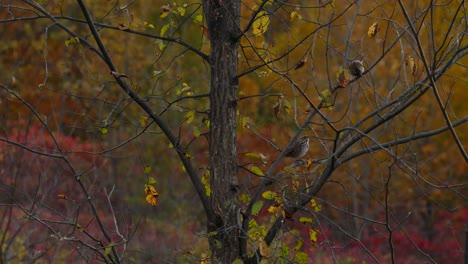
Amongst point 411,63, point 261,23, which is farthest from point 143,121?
point 411,63

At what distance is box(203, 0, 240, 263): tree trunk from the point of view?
3426mm

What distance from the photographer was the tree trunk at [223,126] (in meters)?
3.43

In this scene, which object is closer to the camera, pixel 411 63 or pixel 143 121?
pixel 411 63

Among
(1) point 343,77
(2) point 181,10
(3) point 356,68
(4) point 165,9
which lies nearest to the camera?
(1) point 343,77

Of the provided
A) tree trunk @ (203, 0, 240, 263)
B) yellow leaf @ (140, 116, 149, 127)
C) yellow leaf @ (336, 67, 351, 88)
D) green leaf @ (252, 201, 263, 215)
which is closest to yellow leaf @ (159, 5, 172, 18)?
tree trunk @ (203, 0, 240, 263)

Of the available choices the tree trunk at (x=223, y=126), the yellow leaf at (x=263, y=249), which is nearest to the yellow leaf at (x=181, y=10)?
the tree trunk at (x=223, y=126)

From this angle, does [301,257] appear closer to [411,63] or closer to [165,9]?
[411,63]

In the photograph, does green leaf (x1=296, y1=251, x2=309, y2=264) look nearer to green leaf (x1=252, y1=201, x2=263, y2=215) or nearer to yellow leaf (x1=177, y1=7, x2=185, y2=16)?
green leaf (x1=252, y1=201, x2=263, y2=215)

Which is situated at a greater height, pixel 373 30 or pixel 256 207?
pixel 373 30

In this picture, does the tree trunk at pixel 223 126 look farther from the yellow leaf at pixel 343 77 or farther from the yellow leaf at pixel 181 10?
the yellow leaf at pixel 343 77

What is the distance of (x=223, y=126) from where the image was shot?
3.48 meters

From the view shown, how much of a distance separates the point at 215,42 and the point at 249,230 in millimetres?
827

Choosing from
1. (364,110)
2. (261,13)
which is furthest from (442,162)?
(261,13)

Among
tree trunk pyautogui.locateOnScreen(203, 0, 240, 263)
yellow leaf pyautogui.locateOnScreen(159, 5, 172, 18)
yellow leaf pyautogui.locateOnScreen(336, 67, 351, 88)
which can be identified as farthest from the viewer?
yellow leaf pyautogui.locateOnScreen(159, 5, 172, 18)
